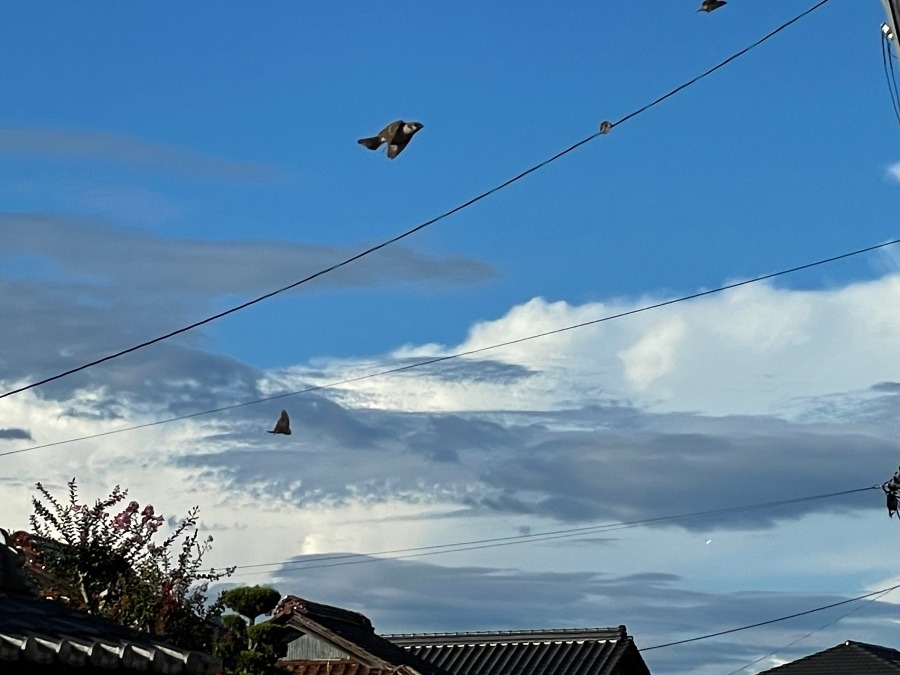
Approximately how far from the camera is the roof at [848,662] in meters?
34.9

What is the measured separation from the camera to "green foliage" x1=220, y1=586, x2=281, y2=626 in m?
17.6

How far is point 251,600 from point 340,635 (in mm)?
9292

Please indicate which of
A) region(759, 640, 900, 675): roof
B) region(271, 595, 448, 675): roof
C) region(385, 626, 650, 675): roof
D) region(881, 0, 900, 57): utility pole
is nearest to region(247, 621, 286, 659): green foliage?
region(271, 595, 448, 675): roof

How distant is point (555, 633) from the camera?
104 ft

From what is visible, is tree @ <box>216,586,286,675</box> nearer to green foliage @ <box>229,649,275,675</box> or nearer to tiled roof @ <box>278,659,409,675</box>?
green foliage @ <box>229,649,275,675</box>

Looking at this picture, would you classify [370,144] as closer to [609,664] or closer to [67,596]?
[67,596]

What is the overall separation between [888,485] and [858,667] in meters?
20.3

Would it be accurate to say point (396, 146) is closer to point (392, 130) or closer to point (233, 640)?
point (392, 130)

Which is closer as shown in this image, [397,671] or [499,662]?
[397,671]

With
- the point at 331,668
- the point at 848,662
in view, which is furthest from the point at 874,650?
the point at 331,668

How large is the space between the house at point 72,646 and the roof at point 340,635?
1630 cm

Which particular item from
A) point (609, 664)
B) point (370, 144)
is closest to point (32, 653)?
point (370, 144)

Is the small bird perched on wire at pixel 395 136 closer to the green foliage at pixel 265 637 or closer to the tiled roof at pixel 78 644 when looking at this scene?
the tiled roof at pixel 78 644

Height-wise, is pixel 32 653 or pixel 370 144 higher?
pixel 370 144
